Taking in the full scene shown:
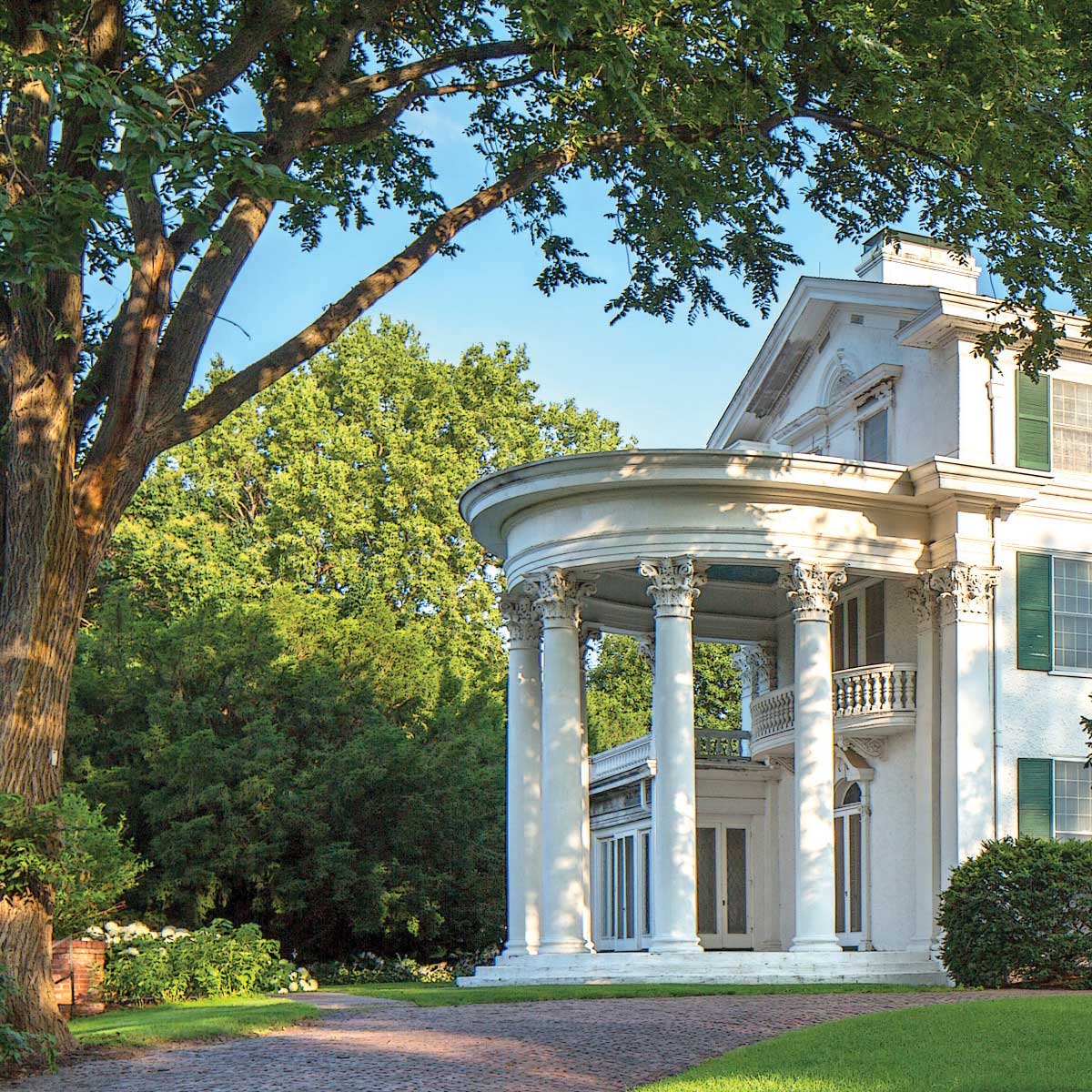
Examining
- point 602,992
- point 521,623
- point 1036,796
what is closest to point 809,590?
point 1036,796

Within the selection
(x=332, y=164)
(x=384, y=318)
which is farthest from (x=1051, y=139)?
(x=384, y=318)

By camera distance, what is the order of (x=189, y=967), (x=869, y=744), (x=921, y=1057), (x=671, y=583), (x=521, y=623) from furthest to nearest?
(x=521, y=623)
(x=869, y=744)
(x=671, y=583)
(x=189, y=967)
(x=921, y=1057)

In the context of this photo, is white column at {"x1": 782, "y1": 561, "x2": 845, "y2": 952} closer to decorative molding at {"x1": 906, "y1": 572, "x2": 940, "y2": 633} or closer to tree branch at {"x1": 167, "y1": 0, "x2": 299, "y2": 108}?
decorative molding at {"x1": 906, "y1": 572, "x2": 940, "y2": 633}

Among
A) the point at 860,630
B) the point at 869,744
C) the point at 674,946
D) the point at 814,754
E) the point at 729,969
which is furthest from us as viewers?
the point at 860,630

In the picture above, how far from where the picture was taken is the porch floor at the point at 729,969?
2116cm

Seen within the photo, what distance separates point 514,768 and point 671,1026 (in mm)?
11838

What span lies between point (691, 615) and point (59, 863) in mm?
12857

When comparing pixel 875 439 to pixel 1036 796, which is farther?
pixel 875 439

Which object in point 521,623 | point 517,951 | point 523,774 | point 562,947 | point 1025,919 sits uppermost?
point 521,623

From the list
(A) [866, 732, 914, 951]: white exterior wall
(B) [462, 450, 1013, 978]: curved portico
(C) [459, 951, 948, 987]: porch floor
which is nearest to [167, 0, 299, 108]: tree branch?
(B) [462, 450, 1013, 978]: curved portico

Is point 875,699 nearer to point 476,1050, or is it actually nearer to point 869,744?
point 869,744

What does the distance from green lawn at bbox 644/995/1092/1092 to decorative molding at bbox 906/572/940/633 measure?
11643mm

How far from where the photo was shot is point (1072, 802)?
24.2 m

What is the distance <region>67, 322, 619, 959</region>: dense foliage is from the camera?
28234 mm
